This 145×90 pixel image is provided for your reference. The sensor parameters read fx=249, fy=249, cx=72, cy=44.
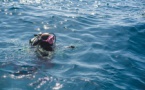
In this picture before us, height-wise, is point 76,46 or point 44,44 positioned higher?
point 44,44

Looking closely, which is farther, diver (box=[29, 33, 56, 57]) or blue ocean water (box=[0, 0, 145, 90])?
diver (box=[29, 33, 56, 57])

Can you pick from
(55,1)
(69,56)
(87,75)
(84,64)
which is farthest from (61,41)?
(55,1)

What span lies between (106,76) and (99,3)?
12591 mm

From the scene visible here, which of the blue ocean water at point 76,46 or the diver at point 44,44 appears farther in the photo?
the diver at point 44,44

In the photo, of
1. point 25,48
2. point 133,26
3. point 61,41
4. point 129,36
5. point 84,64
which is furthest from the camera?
point 133,26

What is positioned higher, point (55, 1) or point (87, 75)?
point (55, 1)

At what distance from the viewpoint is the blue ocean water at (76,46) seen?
8.45 m

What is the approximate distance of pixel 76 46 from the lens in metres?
11.4

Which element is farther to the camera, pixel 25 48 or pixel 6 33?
pixel 6 33

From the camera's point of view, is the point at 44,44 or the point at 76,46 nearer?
the point at 44,44

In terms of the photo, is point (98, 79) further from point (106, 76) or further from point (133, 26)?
point (133, 26)

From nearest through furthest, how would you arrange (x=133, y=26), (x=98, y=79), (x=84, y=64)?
(x=98, y=79) < (x=84, y=64) < (x=133, y=26)

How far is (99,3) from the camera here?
20562 mm

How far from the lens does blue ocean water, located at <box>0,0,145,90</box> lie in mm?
8453
